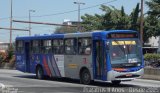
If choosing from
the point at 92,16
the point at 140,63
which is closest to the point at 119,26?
the point at 92,16

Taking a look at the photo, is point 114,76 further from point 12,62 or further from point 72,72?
point 12,62

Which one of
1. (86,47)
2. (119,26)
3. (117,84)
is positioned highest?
(119,26)

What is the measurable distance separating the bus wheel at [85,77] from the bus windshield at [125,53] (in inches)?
83.7

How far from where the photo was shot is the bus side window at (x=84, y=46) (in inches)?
946

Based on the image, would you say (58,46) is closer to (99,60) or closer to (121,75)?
(99,60)

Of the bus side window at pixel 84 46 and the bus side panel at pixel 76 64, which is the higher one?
the bus side window at pixel 84 46

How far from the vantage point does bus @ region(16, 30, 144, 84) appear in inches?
888

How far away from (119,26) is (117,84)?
143ft

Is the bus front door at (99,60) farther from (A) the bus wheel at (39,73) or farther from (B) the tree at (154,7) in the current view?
(B) the tree at (154,7)

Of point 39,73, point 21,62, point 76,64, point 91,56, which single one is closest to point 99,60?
point 91,56

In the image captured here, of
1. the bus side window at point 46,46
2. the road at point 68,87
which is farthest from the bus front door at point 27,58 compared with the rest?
the road at point 68,87

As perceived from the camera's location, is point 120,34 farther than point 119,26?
No

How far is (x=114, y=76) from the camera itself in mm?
22297

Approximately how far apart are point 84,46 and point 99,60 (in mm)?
1653
